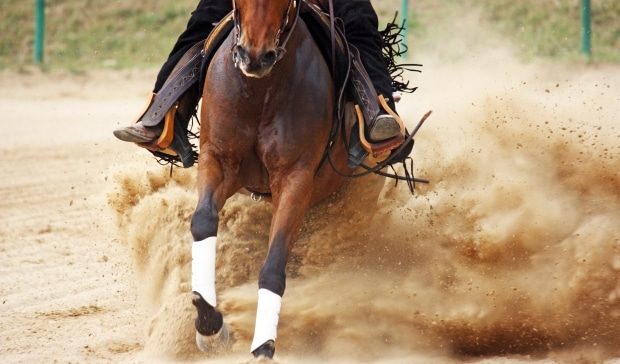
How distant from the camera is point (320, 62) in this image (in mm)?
5441

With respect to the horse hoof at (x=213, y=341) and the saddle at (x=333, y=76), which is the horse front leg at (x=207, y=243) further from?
the saddle at (x=333, y=76)

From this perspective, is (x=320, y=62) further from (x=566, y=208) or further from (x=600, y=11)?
(x=600, y=11)

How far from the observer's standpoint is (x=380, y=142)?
18.4 ft

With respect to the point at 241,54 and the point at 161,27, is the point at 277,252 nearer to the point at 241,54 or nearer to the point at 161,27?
the point at 241,54

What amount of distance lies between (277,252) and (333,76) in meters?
1.07

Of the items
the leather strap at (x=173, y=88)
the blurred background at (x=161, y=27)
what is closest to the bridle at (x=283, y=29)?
the leather strap at (x=173, y=88)

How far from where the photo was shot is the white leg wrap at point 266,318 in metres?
4.89

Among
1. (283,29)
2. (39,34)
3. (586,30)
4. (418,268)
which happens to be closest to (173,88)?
(283,29)

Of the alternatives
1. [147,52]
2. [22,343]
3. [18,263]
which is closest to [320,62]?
[22,343]

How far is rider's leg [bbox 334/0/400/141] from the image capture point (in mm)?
5516

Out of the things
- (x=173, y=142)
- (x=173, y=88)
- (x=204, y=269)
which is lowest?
(x=204, y=269)

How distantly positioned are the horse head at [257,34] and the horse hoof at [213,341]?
1340 millimetres

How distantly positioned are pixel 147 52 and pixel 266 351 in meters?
13.6

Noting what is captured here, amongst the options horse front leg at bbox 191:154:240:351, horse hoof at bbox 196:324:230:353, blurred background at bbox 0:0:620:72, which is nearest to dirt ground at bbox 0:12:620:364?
horse hoof at bbox 196:324:230:353
